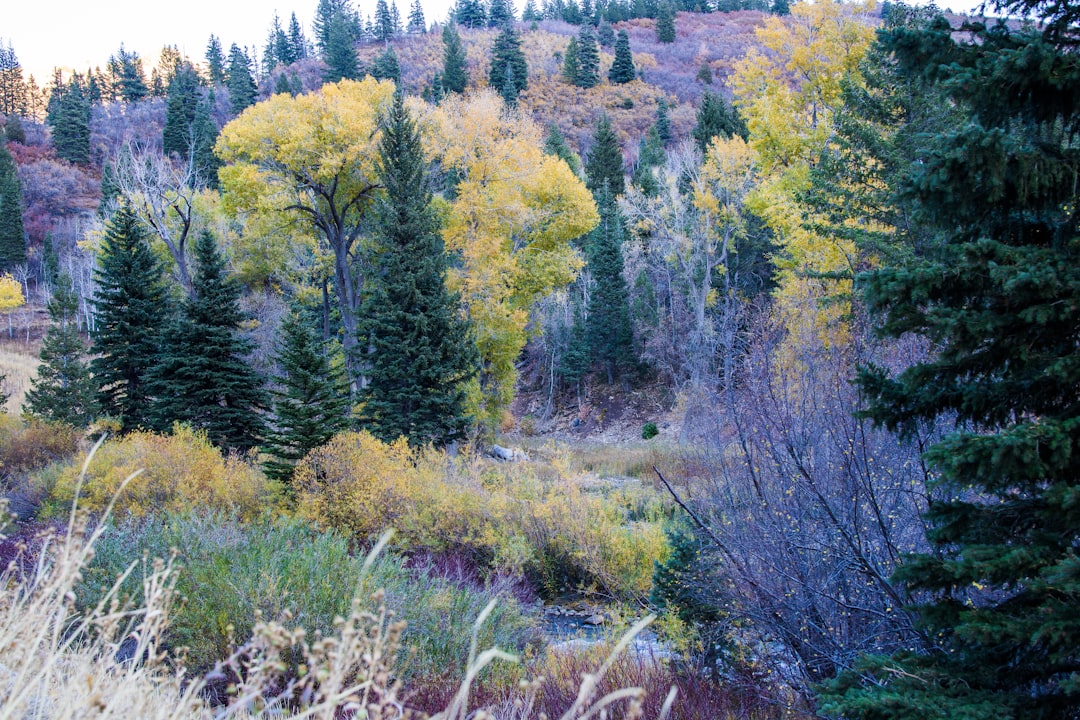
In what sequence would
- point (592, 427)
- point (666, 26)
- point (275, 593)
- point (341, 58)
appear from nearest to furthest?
1. point (275, 593)
2. point (592, 427)
3. point (341, 58)
4. point (666, 26)

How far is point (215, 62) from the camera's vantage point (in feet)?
312

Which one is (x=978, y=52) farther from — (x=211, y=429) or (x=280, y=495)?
(x=211, y=429)

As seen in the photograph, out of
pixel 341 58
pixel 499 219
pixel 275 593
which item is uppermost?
pixel 341 58

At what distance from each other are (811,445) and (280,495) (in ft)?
35.2

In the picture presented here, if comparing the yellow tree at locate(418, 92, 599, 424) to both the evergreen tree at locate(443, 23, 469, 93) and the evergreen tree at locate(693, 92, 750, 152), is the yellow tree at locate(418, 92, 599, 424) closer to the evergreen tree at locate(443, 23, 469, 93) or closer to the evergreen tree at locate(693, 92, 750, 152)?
the evergreen tree at locate(693, 92, 750, 152)

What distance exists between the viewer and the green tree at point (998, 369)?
310 cm

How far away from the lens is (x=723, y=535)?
7234 millimetres

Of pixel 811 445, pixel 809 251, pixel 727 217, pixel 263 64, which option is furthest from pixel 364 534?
pixel 263 64

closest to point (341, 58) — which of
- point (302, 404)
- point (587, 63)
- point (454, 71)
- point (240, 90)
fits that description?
point (240, 90)

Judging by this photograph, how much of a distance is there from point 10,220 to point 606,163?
164 feet

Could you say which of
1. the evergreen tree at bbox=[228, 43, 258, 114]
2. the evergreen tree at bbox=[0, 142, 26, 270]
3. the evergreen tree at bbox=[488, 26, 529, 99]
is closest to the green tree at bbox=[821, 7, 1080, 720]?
the evergreen tree at bbox=[0, 142, 26, 270]

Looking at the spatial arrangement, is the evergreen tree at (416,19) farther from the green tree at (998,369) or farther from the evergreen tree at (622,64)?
the green tree at (998,369)

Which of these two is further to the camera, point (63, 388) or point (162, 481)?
point (63, 388)

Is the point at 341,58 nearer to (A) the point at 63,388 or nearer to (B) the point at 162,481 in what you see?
(A) the point at 63,388
